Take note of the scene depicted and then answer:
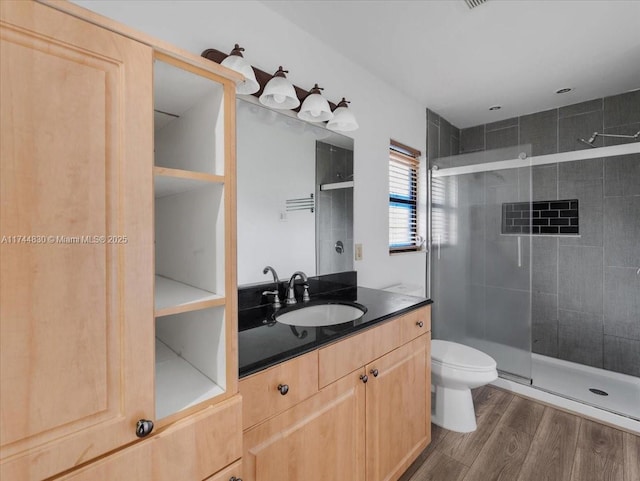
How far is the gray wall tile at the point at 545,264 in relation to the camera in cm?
294

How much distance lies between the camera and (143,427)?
63 centimetres

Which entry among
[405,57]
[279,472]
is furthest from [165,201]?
[405,57]

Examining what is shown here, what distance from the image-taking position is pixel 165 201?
996 millimetres

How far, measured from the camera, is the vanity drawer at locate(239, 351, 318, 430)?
0.90 meters

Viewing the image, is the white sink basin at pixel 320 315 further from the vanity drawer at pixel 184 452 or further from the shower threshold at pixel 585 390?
the shower threshold at pixel 585 390

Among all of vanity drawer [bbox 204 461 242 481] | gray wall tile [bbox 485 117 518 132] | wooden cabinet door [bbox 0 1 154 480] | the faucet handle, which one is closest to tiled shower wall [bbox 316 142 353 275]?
the faucet handle

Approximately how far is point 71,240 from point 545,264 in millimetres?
3557

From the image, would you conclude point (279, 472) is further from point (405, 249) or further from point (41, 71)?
point (405, 249)

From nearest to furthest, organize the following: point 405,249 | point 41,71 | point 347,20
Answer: point 41,71 < point 347,20 < point 405,249

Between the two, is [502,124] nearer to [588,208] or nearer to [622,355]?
[588,208]

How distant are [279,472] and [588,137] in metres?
3.46

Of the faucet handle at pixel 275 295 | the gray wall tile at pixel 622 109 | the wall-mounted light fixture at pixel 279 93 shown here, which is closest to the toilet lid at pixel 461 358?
the faucet handle at pixel 275 295

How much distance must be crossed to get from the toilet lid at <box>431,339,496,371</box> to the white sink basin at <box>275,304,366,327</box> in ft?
2.88

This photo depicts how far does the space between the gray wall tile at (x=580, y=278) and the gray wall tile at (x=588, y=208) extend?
2.9 inches
